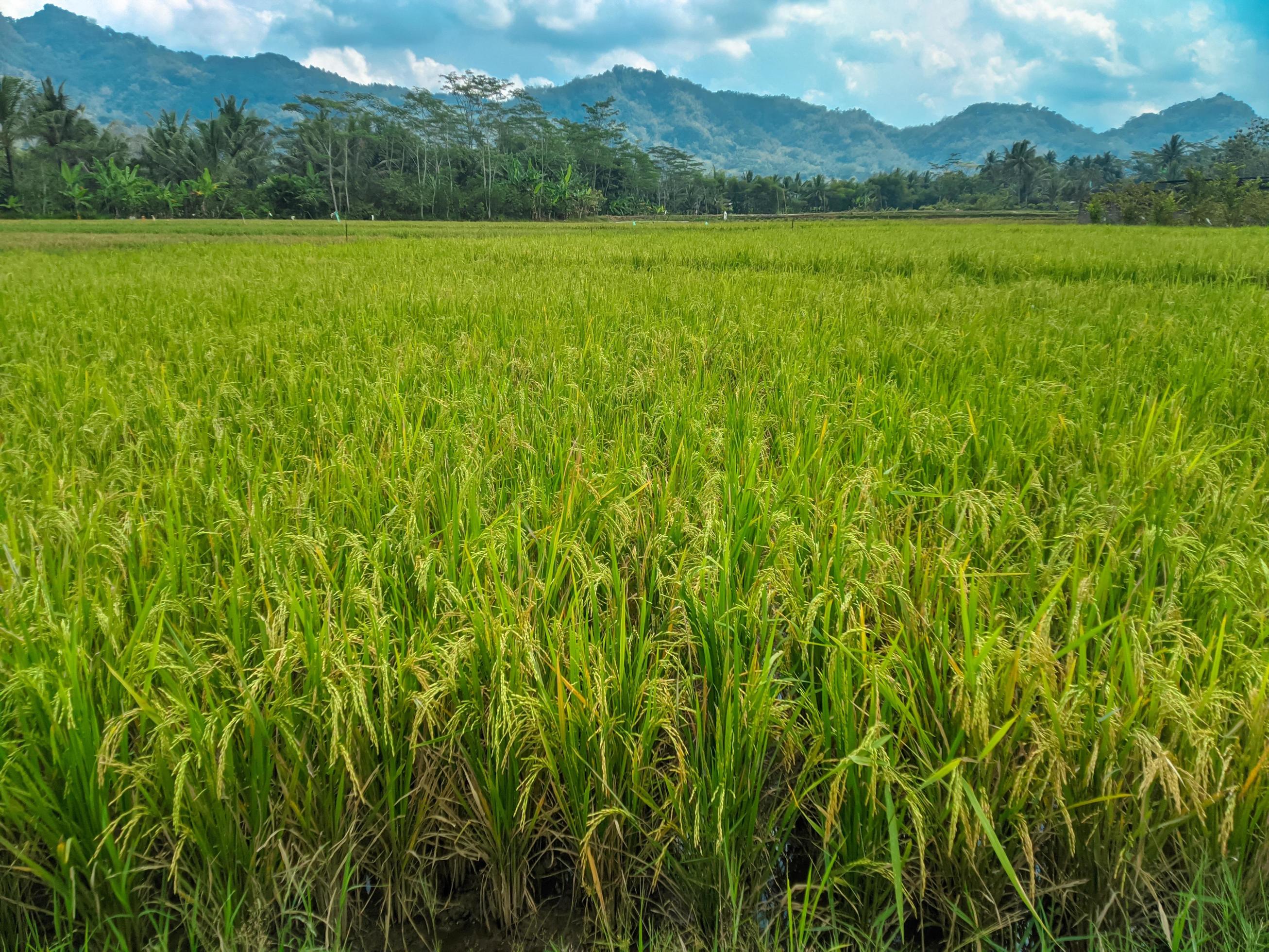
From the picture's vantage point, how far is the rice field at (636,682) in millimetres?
1140

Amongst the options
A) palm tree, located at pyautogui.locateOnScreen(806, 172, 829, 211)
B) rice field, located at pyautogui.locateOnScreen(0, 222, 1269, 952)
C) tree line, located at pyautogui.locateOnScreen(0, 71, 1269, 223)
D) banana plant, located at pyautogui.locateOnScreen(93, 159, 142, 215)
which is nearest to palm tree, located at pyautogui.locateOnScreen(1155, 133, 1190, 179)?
tree line, located at pyautogui.locateOnScreen(0, 71, 1269, 223)

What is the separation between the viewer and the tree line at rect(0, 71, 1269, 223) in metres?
39.9

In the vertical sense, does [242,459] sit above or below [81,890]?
above

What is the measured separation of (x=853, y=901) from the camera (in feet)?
3.90

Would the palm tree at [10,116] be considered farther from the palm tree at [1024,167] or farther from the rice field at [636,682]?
the palm tree at [1024,167]

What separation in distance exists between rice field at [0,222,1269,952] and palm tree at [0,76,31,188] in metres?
54.6

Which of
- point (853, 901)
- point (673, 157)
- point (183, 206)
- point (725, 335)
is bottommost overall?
point (853, 901)

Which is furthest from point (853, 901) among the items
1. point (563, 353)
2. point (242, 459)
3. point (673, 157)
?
point (673, 157)

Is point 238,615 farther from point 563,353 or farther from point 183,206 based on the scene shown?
point 183,206

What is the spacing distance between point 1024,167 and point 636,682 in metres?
91.3

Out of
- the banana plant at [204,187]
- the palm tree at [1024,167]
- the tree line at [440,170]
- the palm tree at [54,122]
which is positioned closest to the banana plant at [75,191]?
the tree line at [440,170]

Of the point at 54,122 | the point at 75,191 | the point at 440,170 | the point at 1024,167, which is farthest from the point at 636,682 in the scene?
the point at 1024,167

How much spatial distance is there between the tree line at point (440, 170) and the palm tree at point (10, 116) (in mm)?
112

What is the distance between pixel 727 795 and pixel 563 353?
318 cm
